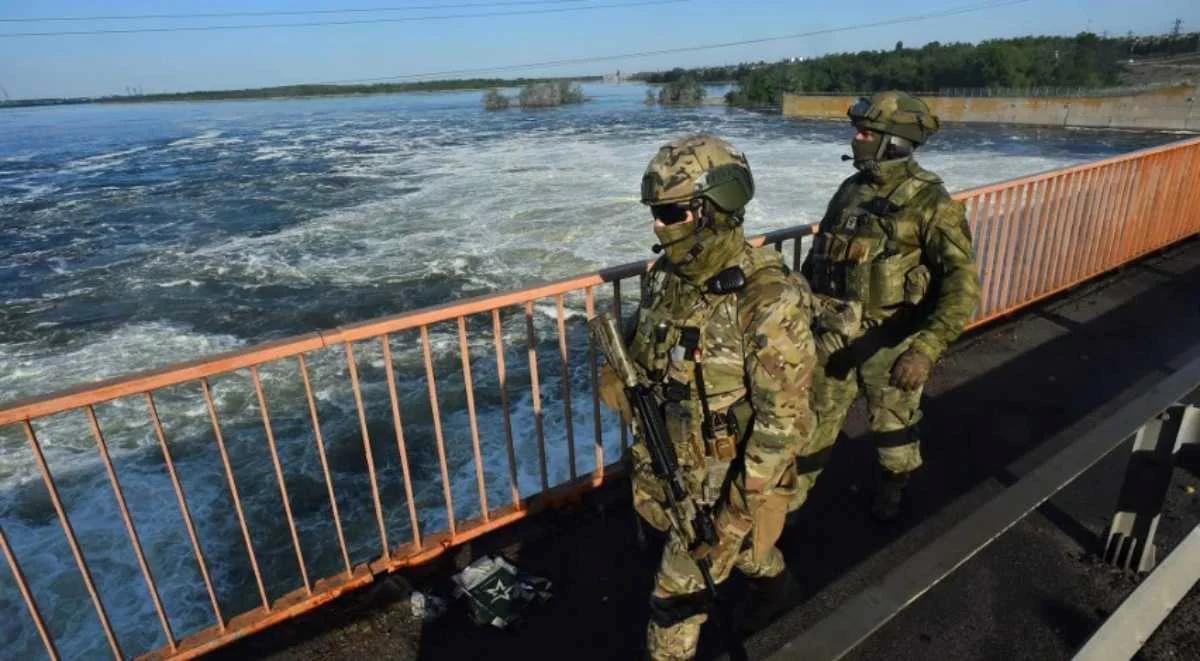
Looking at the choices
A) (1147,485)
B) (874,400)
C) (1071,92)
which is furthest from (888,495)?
(1071,92)

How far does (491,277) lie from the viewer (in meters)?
12.5

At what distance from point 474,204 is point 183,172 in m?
17.0

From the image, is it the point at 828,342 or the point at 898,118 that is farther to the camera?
the point at 828,342

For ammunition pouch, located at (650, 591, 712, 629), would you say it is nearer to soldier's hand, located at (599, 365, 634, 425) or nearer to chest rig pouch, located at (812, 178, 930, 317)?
soldier's hand, located at (599, 365, 634, 425)

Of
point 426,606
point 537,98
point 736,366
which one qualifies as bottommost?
point 537,98

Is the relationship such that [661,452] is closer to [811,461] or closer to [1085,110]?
[811,461]

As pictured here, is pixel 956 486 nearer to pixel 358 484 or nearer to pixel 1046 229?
pixel 1046 229

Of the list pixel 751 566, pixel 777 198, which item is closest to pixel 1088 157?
pixel 777 198

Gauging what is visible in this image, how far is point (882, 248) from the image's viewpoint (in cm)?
304

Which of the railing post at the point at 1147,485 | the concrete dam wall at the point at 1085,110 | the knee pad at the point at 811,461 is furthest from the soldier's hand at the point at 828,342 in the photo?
the concrete dam wall at the point at 1085,110

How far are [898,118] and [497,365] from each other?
8.14ft

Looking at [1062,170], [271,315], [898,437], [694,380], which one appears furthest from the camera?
[271,315]

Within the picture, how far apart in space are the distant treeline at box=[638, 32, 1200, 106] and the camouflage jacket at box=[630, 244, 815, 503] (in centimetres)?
6954

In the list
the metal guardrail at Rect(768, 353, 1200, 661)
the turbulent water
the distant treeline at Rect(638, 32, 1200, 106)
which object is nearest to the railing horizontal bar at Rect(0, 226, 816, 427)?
the metal guardrail at Rect(768, 353, 1200, 661)
